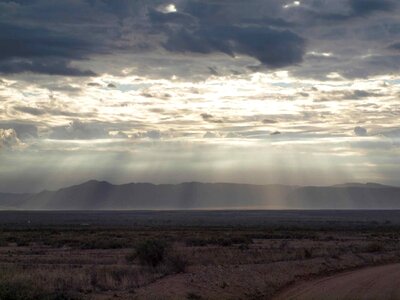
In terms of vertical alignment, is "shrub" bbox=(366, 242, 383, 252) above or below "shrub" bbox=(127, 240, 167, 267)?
below

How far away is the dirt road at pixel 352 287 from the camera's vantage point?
72.8 ft

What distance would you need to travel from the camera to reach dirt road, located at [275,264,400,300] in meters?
22.2

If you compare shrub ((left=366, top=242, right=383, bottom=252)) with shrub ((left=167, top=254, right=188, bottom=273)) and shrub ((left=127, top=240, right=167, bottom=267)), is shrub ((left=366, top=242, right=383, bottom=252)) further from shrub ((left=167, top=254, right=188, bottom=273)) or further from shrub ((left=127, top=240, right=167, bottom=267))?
shrub ((left=167, top=254, right=188, bottom=273))

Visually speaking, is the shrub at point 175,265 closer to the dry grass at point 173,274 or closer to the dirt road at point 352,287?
the dry grass at point 173,274

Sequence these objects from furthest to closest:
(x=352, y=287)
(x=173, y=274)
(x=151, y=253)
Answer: (x=151, y=253) → (x=173, y=274) → (x=352, y=287)

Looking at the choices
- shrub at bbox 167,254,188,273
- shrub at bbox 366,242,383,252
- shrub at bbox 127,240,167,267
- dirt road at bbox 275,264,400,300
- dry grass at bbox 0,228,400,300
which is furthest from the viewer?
shrub at bbox 366,242,383,252

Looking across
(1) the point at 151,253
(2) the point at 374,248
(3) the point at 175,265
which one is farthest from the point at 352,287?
(2) the point at 374,248

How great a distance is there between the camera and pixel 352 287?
24625 mm

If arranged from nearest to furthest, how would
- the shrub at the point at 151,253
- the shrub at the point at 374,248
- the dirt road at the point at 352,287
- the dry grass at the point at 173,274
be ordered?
the dry grass at the point at 173,274
the dirt road at the point at 352,287
the shrub at the point at 151,253
the shrub at the point at 374,248

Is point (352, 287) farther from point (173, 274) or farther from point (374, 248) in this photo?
point (374, 248)

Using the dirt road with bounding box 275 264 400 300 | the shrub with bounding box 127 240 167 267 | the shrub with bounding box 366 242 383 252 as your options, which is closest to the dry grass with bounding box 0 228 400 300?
the shrub with bounding box 366 242 383 252

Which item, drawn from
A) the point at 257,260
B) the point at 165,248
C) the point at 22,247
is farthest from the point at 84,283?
the point at 22,247

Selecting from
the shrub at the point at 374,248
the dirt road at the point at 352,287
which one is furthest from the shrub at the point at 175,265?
the shrub at the point at 374,248

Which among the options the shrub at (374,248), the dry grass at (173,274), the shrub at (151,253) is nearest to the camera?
the dry grass at (173,274)
